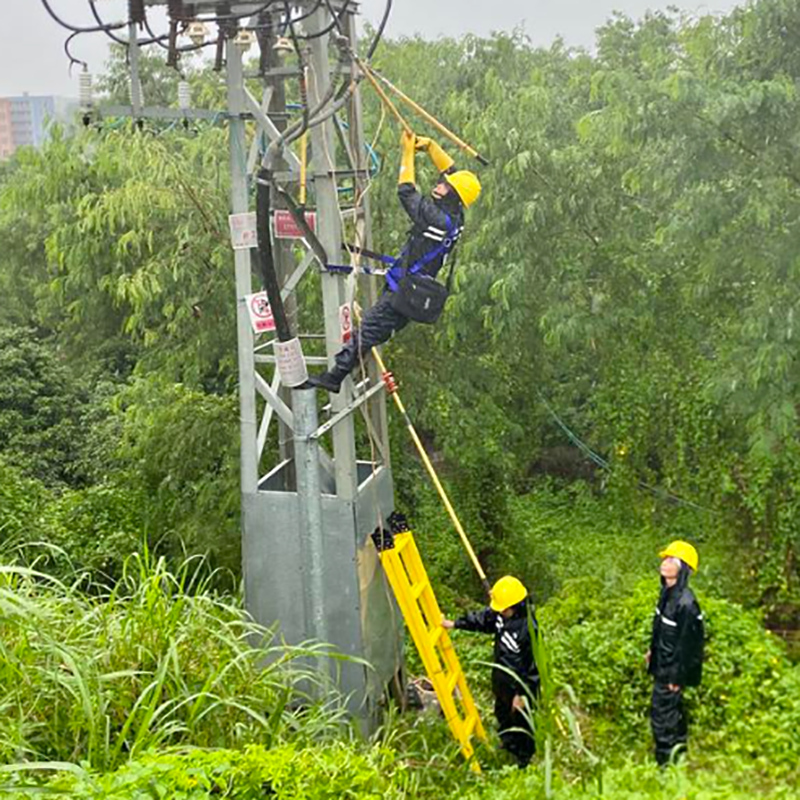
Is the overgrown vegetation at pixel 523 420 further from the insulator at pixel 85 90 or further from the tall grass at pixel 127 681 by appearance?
the insulator at pixel 85 90

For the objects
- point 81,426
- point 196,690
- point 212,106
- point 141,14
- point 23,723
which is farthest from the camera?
point 81,426

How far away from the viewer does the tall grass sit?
356 centimetres

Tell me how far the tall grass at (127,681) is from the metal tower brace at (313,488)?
1.05m

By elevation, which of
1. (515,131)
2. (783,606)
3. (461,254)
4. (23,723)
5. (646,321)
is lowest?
(783,606)

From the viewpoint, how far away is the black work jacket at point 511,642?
5.61 metres

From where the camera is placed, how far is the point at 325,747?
368 centimetres

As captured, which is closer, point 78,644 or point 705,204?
point 78,644

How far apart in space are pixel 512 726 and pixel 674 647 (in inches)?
41.6

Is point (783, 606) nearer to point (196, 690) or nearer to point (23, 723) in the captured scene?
point (196, 690)

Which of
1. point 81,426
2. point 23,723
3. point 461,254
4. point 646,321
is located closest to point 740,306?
point 646,321

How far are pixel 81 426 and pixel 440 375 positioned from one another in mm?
6335

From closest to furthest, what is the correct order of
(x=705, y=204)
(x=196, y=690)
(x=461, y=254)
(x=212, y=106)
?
(x=196, y=690) → (x=705, y=204) → (x=461, y=254) → (x=212, y=106)

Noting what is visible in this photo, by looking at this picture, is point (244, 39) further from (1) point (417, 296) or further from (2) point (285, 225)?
(1) point (417, 296)

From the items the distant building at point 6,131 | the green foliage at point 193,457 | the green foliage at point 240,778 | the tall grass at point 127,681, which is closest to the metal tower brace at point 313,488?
the tall grass at point 127,681
